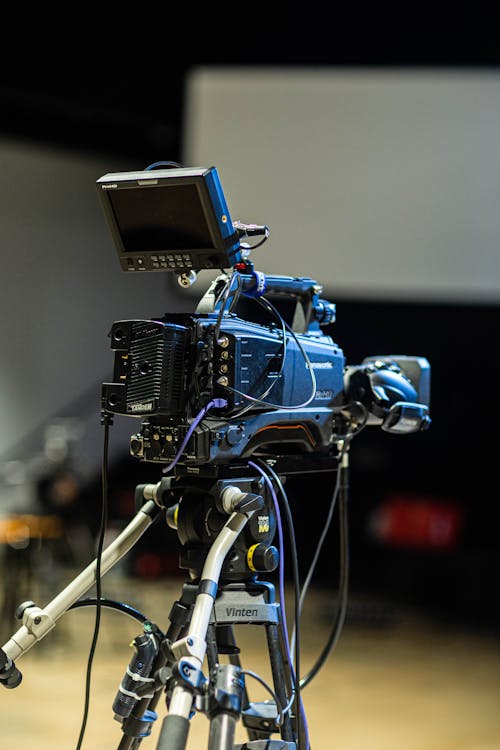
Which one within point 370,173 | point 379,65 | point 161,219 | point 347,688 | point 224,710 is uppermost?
point 379,65

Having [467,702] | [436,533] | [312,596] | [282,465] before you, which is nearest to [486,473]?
[436,533]

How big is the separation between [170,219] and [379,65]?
4349mm

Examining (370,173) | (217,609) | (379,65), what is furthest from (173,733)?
(379,65)

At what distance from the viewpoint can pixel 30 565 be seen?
4906 mm

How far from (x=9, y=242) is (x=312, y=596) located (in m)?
3.27

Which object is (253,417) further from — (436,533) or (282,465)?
(436,533)

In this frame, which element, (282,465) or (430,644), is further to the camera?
(430,644)

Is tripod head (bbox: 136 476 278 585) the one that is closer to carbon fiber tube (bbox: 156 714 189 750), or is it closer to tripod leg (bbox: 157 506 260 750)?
tripod leg (bbox: 157 506 260 750)

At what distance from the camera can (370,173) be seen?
5707 millimetres

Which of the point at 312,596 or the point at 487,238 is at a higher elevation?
the point at 487,238

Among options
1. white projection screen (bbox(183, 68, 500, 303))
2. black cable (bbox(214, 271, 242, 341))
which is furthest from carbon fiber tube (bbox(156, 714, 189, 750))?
white projection screen (bbox(183, 68, 500, 303))

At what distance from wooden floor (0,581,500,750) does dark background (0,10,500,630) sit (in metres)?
0.69

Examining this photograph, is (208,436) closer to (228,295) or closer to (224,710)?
(228,295)

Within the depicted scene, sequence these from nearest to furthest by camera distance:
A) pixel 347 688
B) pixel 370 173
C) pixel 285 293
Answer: pixel 285 293 → pixel 347 688 → pixel 370 173
